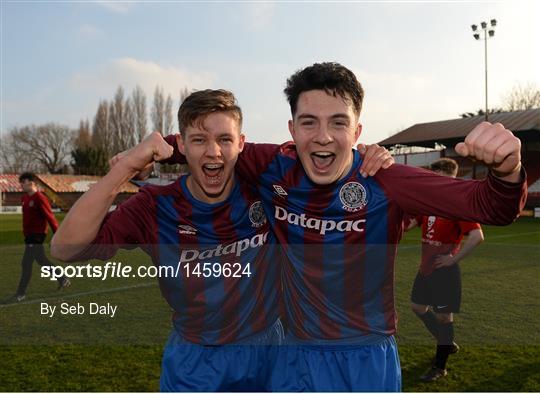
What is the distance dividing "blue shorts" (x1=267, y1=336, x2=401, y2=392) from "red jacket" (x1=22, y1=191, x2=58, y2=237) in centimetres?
660

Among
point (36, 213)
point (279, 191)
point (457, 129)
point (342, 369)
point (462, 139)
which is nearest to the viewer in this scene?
point (342, 369)

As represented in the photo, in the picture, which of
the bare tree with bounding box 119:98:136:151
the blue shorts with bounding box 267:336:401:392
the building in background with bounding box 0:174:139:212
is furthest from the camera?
the bare tree with bounding box 119:98:136:151

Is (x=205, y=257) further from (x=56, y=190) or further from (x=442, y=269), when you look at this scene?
(x=56, y=190)

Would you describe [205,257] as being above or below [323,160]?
below

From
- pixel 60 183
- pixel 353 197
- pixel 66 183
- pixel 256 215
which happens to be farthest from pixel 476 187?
pixel 66 183

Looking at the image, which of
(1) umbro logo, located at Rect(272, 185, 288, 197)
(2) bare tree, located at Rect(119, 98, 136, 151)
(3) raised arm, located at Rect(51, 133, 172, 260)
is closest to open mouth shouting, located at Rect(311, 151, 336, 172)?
(1) umbro logo, located at Rect(272, 185, 288, 197)

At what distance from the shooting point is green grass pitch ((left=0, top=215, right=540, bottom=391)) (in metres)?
4.39

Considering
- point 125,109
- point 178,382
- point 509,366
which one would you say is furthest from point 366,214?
point 125,109

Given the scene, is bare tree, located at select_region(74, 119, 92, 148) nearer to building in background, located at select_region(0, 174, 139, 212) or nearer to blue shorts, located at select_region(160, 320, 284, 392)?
building in background, located at select_region(0, 174, 139, 212)

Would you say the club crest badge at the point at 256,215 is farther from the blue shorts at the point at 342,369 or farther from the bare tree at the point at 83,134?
the bare tree at the point at 83,134

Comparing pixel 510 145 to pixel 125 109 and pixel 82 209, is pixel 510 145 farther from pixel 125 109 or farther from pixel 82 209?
pixel 125 109

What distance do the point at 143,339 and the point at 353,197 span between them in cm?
403

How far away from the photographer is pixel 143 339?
5512mm

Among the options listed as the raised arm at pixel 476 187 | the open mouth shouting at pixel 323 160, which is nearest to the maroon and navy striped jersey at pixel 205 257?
the open mouth shouting at pixel 323 160
